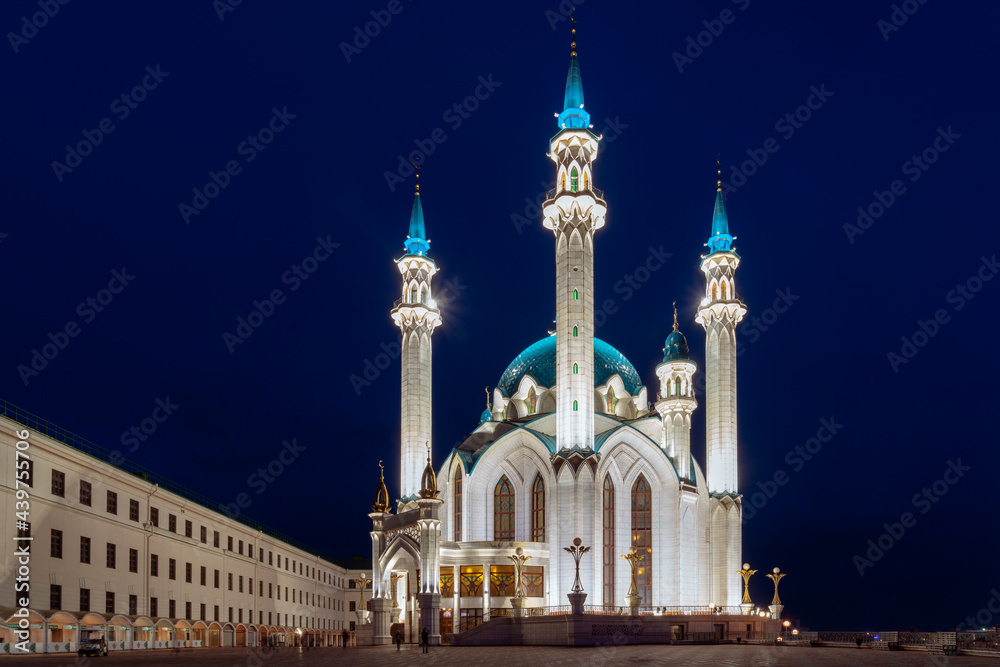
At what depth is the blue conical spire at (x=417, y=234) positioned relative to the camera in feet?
251

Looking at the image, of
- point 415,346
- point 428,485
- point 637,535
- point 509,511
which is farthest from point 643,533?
point 415,346

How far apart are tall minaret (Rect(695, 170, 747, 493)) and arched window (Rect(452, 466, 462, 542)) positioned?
1812 cm

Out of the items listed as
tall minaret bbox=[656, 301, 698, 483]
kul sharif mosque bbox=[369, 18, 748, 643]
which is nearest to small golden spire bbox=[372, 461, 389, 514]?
kul sharif mosque bbox=[369, 18, 748, 643]

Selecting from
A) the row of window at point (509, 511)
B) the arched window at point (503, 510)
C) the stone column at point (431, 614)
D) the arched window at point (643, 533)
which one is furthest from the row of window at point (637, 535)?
the stone column at point (431, 614)

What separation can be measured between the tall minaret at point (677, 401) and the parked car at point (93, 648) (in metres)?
39.9

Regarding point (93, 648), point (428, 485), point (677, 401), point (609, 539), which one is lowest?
point (93, 648)

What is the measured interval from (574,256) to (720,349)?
15.8 m

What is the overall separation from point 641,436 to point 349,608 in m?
56.0

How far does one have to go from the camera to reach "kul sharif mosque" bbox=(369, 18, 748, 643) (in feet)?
190

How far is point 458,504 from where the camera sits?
65.8 m

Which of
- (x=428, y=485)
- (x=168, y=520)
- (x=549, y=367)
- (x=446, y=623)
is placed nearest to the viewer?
(x=168, y=520)

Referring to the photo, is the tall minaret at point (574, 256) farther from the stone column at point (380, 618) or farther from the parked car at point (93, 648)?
the parked car at point (93, 648)

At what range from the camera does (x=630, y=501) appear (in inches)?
2486

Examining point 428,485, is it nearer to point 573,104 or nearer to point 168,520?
point 168,520
